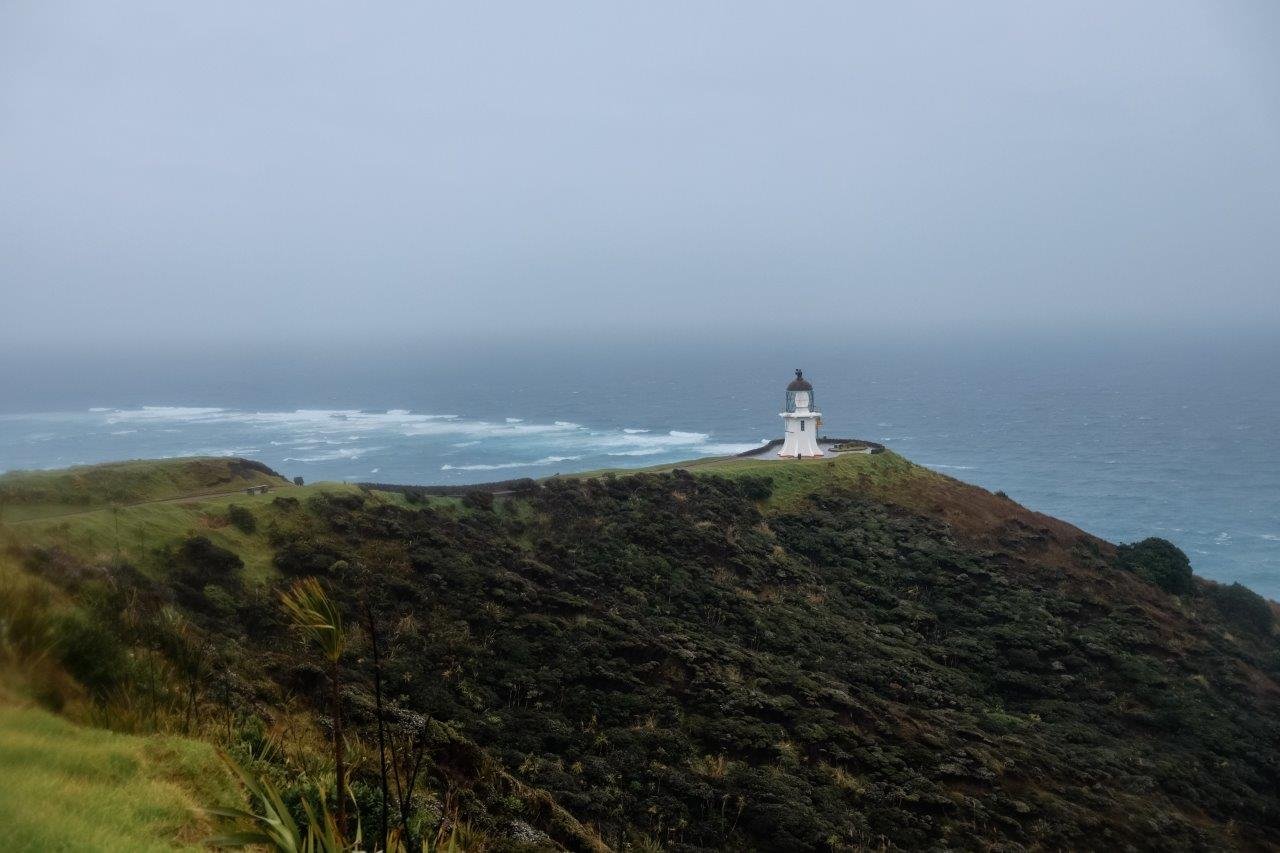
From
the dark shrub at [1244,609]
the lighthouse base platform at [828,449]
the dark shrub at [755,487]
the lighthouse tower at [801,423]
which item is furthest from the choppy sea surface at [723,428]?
the dark shrub at [755,487]

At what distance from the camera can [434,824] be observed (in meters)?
8.52

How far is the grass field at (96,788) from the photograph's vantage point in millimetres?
5371

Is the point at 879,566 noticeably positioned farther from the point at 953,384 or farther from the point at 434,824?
the point at 953,384

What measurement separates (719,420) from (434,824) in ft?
332

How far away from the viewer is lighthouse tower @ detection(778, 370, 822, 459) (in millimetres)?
42000

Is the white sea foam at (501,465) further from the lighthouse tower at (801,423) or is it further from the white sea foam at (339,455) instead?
the lighthouse tower at (801,423)

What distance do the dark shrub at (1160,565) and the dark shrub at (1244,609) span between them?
4.22 ft

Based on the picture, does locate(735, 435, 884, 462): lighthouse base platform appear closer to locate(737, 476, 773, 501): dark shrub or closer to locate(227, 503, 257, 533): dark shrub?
locate(737, 476, 773, 501): dark shrub

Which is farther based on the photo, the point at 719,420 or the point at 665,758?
the point at 719,420

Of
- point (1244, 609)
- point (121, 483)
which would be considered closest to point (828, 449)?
point (1244, 609)

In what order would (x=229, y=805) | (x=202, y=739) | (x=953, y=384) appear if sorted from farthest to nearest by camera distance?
(x=953, y=384) → (x=202, y=739) → (x=229, y=805)

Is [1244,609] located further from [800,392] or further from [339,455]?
[339,455]

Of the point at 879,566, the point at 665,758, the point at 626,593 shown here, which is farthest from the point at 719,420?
the point at 665,758

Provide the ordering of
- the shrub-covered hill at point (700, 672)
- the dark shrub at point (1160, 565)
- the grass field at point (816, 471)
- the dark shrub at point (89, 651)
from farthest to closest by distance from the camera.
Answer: the grass field at point (816, 471) < the dark shrub at point (1160, 565) < the shrub-covered hill at point (700, 672) < the dark shrub at point (89, 651)
